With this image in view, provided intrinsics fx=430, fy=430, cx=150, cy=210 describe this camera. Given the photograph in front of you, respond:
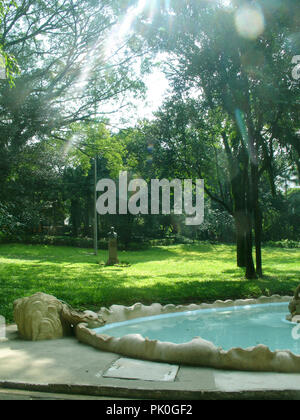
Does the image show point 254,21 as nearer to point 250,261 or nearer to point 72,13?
point 72,13

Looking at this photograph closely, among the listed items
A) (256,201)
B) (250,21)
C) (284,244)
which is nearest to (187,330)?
(256,201)

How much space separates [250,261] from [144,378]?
11.5 metres

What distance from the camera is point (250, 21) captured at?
13.1 meters

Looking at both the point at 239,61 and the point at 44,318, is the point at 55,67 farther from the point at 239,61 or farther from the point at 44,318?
the point at 44,318

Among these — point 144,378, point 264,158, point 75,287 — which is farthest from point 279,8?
point 144,378

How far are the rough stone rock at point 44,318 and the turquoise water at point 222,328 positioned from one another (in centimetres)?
68

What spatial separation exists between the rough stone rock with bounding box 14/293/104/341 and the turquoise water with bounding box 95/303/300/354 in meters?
0.68

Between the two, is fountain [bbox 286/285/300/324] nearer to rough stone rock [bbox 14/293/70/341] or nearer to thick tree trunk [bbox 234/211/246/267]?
rough stone rock [bbox 14/293/70/341]

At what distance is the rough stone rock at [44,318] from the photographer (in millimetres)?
6117

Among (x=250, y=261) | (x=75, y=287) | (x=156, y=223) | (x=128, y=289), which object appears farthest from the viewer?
(x=156, y=223)

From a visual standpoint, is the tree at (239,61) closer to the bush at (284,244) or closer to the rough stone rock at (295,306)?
the rough stone rock at (295,306)

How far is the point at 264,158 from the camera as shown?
50.1 ft

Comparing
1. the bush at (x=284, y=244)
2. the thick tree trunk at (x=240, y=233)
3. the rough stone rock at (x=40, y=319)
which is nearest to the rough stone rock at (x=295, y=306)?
the rough stone rock at (x=40, y=319)

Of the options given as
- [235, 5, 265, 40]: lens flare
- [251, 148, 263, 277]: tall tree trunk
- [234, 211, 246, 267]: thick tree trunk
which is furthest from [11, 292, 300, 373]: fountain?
[234, 211, 246, 267]: thick tree trunk
